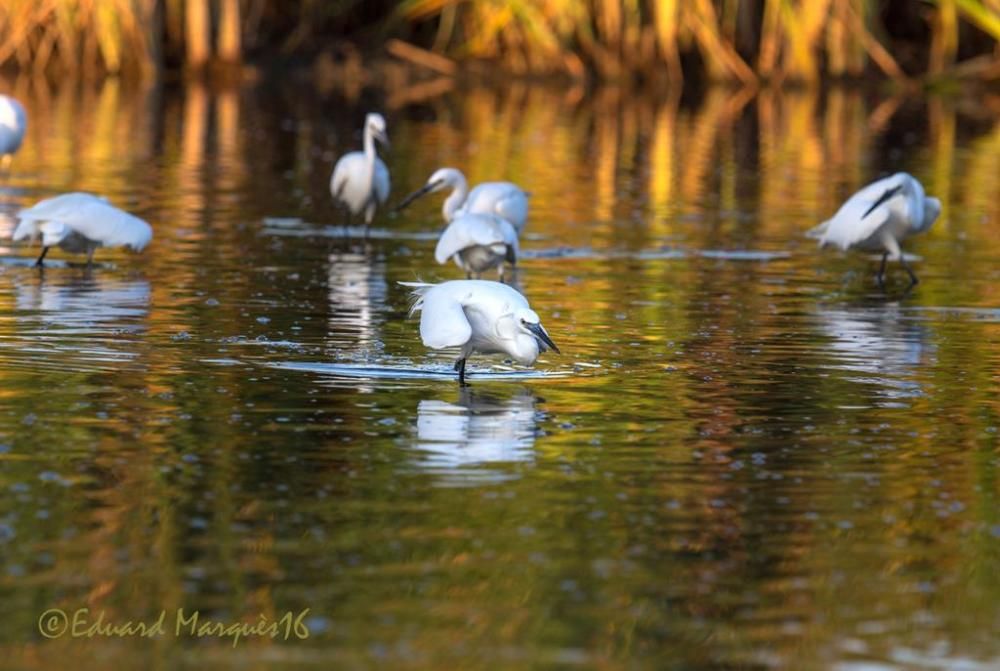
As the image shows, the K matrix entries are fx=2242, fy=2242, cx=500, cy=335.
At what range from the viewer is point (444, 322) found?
1039 cm

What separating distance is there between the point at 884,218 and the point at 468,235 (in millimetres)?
3140

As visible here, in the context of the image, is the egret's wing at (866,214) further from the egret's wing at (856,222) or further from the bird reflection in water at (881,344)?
the bird reflection in water at (881,344)

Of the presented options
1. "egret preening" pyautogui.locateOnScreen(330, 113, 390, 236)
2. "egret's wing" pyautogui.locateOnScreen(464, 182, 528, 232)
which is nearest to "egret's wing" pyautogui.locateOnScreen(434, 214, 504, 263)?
"egret's wing" pyautogui.locateOnScreen(464, 182, 528, 232)

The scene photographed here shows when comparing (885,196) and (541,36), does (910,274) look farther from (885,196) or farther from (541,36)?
(541,36)

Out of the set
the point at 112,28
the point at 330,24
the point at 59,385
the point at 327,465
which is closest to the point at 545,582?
the point at 327,465

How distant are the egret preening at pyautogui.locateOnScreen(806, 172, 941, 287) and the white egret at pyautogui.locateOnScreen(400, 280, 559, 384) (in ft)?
17.7

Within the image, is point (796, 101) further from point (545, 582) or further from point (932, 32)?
point (545, 582)

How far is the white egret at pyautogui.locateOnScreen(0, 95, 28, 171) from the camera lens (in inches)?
804

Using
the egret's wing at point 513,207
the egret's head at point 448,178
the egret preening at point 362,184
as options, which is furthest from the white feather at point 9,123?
the egret's wing at point 513,207

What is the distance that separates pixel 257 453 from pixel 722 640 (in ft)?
9.90

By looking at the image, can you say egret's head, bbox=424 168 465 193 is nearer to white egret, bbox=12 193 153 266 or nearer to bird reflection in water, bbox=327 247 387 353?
bird reflection in water, bbox=327 247 387 353

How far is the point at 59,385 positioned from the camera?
414 inches

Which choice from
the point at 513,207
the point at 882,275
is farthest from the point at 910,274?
the point at 513,207

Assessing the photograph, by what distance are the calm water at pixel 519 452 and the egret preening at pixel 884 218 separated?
30 cm
